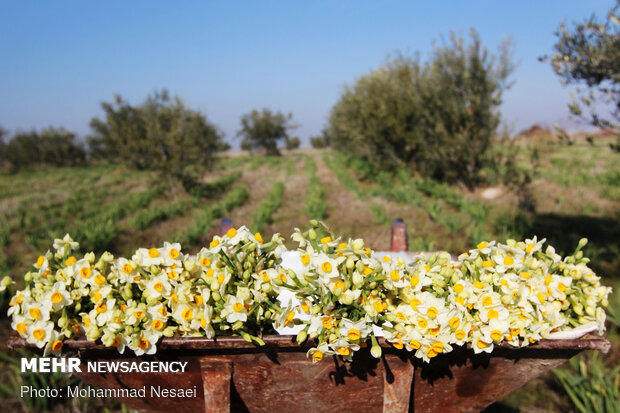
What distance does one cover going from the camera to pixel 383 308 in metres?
1.32

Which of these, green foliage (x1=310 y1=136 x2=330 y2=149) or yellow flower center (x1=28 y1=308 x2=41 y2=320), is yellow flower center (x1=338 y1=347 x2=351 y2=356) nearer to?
yellow flower center (x1=28 y1=308 x2=41 y2=320)

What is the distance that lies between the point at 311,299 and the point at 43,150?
3614 cm

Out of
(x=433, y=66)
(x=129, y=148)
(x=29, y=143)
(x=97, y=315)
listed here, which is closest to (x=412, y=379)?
(x=97, y=315)

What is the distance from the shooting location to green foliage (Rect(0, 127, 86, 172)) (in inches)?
1121

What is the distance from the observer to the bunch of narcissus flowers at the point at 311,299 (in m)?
1.29

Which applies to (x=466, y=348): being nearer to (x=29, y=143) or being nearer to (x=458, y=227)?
(x=458, y=227)

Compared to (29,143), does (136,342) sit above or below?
below

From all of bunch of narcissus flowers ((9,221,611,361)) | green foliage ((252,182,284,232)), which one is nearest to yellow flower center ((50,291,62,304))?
bunch of narcissus flowers ((9,221,611,361))

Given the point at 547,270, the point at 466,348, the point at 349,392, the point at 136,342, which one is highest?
the point at 547,270

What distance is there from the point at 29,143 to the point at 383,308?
120ft

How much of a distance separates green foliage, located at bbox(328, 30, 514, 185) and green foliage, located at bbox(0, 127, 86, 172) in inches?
1112

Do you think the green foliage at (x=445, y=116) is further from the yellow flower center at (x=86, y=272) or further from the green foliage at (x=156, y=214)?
the yellow flower center at (x=86, y=272)

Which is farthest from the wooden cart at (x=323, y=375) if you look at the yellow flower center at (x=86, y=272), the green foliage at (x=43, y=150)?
the green foliage at (x=43, y=150)

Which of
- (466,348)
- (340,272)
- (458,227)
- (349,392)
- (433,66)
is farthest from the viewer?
(433,66)
